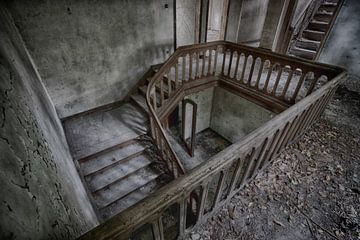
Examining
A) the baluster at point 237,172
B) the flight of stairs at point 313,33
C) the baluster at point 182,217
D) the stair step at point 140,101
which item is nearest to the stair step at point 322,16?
the flight of stairs at point 313,33

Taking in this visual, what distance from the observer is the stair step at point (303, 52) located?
584 cm

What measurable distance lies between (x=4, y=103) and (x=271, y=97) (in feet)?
15.0

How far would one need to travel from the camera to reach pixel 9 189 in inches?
26.8

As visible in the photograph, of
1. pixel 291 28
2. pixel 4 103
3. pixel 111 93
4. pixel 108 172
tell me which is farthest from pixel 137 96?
pixel 291 28

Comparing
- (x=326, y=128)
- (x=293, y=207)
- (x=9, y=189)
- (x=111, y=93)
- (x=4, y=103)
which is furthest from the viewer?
(x=111, y=93)

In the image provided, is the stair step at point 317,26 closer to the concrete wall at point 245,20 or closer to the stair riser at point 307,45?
the stair riser at point 307,45

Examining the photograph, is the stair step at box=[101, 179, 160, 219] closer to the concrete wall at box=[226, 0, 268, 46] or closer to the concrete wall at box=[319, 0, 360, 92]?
the concrete wall at box=[319, 0, 360, 92]

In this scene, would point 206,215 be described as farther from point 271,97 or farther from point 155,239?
point 271,97

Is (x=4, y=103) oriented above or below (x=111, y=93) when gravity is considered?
above

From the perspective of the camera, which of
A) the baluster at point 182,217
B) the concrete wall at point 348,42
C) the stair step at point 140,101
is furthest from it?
the stair step at point 140,101

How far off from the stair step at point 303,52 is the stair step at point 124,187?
6204 mm

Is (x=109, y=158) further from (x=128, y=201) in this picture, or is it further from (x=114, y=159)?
(x=128, y=201)

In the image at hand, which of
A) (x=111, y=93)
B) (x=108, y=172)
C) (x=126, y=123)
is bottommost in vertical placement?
(x=108, y=172)

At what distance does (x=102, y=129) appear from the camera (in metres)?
4.09
